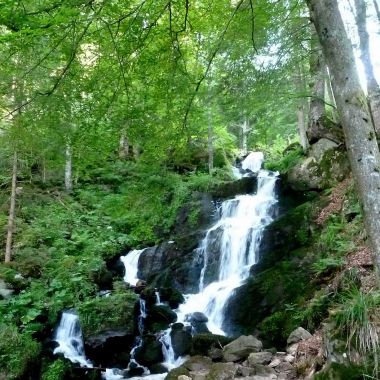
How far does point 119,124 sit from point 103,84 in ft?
1.54

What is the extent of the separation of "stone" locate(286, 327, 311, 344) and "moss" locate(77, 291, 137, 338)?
420cm

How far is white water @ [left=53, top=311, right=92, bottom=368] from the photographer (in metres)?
8.68

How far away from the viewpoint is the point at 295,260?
30.0 feet

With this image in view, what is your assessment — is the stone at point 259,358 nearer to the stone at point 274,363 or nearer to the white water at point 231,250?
the stone at point 274,363

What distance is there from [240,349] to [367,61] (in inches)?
294

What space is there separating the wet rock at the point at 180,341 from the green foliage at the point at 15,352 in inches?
118

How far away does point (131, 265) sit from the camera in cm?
1302

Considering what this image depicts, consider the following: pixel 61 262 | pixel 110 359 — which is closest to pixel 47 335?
pixel 110 359

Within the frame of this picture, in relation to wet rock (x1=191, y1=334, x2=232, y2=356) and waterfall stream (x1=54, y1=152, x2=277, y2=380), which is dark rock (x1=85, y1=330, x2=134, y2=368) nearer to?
waterfall stream (x1=54, y1=152, x2=277, y2=380)

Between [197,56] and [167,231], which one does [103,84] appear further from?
[167,231]

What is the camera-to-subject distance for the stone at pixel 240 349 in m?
6.68

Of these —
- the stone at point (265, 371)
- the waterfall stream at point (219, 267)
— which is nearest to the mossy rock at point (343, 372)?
the stone at point (265, 371)

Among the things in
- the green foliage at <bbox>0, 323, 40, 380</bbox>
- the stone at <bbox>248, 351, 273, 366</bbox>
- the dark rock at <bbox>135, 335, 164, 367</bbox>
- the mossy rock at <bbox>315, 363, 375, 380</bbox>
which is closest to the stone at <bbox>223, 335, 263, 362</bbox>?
the stone at <bbox>248, 351, 273, 366</bbox>

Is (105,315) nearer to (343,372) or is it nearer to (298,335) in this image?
(298,335)
